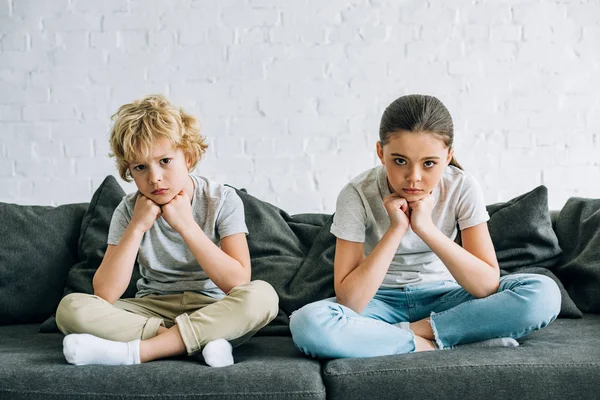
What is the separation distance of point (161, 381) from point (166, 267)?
1.93ft

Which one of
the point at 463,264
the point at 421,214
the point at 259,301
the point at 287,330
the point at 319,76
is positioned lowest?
the point at 287,330

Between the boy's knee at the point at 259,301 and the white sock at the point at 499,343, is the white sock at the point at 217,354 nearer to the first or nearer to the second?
the boy's knee at the point at 259,301

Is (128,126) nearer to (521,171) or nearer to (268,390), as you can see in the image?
(268,390)

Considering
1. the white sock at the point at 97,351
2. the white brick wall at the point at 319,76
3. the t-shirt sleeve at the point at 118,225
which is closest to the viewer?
the white sock at the point at 97,351

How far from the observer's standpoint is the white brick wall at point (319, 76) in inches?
114

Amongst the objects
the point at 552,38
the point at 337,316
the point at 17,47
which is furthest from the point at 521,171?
the point at 17,47

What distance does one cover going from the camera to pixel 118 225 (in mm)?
2139

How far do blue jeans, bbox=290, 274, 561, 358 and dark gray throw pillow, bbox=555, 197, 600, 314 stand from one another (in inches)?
17.0

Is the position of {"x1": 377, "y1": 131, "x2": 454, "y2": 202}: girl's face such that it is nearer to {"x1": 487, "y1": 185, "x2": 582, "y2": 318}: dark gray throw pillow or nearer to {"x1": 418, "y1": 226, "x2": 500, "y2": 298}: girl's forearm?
{"x1": 418, "y1": 226, "x2": 500, "y2": 298}: girl's forearm

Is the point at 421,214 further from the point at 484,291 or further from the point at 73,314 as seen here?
the point at 73,314

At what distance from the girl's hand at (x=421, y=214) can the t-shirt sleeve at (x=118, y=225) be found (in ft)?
2.89

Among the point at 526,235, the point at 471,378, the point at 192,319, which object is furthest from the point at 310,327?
the point at 526,235

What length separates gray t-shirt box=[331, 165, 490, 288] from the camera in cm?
204

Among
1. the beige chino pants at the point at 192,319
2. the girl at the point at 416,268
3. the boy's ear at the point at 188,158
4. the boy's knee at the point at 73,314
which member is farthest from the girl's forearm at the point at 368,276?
the boy's knee at the point at 73,314
